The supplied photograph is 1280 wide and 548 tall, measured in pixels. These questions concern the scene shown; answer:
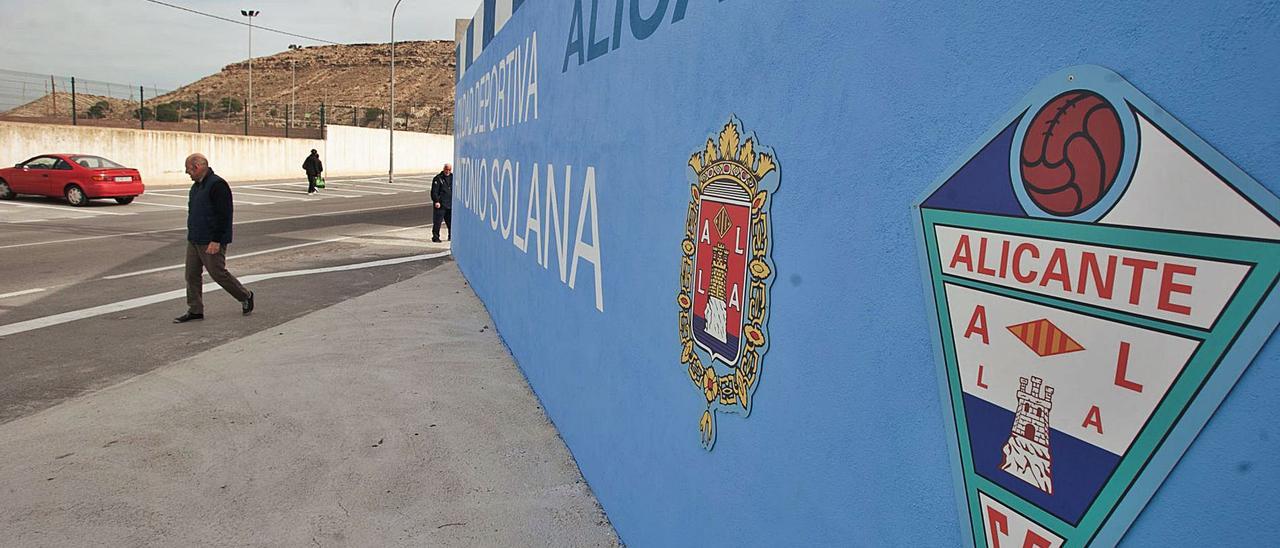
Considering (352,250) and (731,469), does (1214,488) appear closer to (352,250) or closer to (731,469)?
(731,469)

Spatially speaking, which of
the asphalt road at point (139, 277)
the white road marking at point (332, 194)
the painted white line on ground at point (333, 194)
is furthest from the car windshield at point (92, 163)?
the white road marking at point (332, 194)

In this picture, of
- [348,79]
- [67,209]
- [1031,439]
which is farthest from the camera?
[348,79]

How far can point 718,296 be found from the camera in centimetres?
293

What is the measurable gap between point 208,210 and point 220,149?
29.4m

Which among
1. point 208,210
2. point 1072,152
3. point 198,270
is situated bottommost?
point 198,270

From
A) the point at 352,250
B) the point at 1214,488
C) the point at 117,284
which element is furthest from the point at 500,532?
the point at 352,250

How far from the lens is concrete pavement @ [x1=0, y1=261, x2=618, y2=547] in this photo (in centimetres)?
443

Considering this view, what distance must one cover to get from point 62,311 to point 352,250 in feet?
22.2

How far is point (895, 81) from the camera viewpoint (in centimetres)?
197

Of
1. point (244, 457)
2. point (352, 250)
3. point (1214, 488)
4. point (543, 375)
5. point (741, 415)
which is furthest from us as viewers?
point (352, 250)

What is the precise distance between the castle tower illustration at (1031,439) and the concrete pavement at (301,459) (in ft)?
9.65

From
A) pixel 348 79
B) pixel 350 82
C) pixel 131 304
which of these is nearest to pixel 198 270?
pixel 131 304

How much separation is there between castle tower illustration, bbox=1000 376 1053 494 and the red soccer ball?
1.04 feet

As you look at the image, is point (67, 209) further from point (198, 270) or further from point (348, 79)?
point (348, 79)
